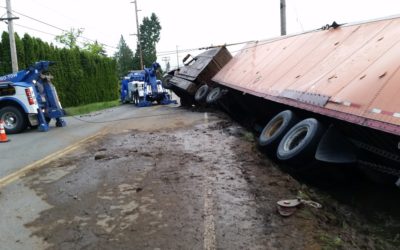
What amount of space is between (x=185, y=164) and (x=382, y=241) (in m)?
4.21

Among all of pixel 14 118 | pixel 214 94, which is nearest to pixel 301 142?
pixel 214 94

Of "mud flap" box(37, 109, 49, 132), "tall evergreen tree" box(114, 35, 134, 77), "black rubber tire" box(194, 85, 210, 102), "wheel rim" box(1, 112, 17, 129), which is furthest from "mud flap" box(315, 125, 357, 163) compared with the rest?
"tall evergreen tree" box(114, 35, 134, 77)

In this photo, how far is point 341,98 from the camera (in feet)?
22.4

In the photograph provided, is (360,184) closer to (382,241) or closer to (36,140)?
(382,241)

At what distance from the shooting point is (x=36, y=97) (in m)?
16.3

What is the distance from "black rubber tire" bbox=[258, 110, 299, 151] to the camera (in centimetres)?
860

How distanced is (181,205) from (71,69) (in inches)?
1158

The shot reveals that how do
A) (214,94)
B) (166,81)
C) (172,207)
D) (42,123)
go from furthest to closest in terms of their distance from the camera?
1. (166,81)
2. (214,94)
3. (42,123)
4. (172,207)

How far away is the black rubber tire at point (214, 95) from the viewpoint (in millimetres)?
18103

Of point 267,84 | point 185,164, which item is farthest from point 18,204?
point 267,84

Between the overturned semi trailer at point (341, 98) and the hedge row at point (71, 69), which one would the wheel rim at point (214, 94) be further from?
the hedge row at point (71, 69)

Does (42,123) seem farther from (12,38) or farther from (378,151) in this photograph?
(378,151)

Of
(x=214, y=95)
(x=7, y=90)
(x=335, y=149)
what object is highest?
(x=7, y=90)

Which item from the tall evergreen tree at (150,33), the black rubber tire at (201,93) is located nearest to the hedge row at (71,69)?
the black rubber tire at (201,93)
